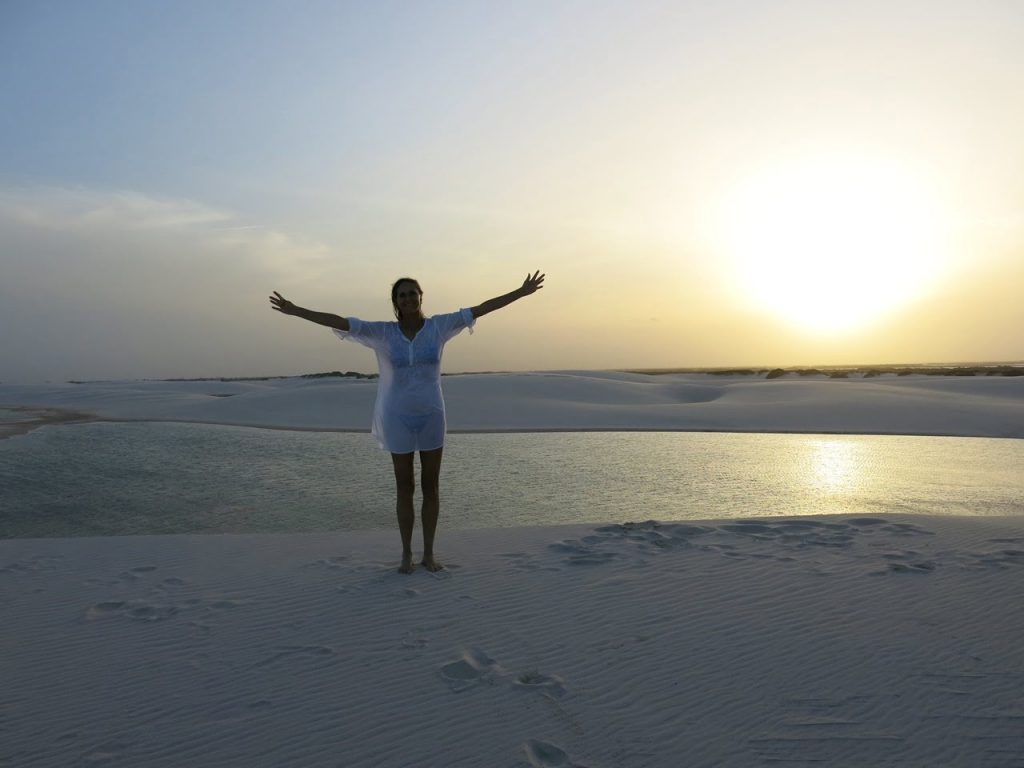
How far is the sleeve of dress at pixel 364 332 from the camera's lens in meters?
4.71

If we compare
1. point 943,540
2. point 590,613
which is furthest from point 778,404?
point 590,613

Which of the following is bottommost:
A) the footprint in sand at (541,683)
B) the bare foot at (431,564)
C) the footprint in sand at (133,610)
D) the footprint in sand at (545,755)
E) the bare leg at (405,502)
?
the footprint in sand at (545,755)

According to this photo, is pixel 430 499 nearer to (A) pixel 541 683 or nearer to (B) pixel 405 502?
(B) pixel 405 502

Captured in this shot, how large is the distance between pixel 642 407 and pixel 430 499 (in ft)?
59.9

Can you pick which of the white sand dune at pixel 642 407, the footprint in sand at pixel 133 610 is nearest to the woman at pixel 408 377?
the footprint in sand at pixel 133 610

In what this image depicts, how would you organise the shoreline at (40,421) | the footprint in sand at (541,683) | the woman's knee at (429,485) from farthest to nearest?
the shoreline at (40,421) → the woman's knee at (429,485) → the footprint in sand at (541,683)

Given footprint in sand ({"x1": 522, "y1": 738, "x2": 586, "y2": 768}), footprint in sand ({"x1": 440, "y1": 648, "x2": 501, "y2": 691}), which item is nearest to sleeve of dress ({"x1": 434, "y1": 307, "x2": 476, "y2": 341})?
footprint in sand ({"x1": 440, "y1": 648, "x2": 501, "y2": 691})

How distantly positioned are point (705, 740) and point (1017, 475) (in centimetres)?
939

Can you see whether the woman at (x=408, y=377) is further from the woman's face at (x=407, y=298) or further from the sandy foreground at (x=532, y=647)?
the sandy foreground at (x=532, y=647)

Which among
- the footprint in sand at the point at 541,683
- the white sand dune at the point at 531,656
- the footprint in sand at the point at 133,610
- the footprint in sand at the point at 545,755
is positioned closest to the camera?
the footprint in sand at the point at 545,755

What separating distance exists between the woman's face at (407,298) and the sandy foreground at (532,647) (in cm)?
182

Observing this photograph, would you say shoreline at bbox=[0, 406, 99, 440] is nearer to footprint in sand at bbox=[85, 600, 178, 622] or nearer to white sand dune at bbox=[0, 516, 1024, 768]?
footprint in sand at bbox=[85, 600, 178, 622]

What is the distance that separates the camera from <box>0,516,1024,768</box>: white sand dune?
2668 millimetres

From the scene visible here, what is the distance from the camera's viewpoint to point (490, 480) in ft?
31.3
